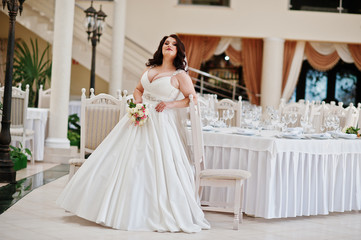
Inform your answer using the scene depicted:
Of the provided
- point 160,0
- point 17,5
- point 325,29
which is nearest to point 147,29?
point 160,0

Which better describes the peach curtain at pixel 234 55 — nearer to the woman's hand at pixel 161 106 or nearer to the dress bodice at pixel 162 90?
the dress bodice at pixel 162 90

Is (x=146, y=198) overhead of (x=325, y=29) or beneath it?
beneath

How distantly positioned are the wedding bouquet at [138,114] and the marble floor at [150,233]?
2.85 ft

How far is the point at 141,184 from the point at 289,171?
1392 mm

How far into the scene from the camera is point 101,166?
177 inches

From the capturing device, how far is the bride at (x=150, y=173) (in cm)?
426

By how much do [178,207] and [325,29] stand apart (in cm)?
1227

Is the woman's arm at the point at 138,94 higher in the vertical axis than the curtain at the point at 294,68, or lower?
lower

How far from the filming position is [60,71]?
8.52 metres

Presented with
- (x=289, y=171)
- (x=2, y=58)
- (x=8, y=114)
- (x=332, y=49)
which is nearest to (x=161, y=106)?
(x=289, y=171)

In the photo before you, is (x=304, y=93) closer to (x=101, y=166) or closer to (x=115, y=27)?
(x=115, y=27)

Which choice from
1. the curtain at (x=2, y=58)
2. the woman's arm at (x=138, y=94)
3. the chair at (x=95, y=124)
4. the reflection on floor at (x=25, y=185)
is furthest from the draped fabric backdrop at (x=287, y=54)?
the woman's arm at (x=138, y=94)

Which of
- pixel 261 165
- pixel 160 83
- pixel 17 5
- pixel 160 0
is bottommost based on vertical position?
pixel 261 165

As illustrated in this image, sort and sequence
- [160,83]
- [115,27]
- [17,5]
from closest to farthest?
[160,83], [17,5], [115,27]
